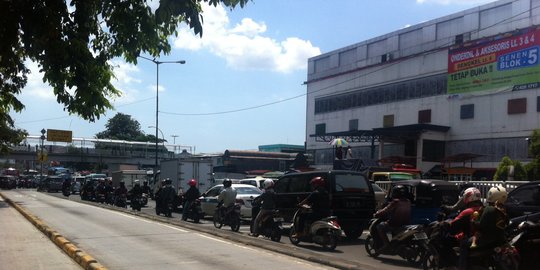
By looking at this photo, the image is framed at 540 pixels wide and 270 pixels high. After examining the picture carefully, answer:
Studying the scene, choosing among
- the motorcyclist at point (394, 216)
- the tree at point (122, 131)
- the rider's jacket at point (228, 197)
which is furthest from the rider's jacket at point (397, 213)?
the tree at point (122, 131)

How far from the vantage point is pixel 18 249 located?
11922mm

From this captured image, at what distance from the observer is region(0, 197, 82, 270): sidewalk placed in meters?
9.95

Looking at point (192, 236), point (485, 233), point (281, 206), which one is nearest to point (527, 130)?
point (281, 206)

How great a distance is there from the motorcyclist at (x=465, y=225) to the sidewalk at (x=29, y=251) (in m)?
6.53

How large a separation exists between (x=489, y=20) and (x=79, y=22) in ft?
161

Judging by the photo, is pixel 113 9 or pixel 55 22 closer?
pixel 55 22

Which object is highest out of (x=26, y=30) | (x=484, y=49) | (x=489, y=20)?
(x=489, y=20)

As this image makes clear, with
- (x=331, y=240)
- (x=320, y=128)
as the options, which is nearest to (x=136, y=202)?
(x=331, y=240)

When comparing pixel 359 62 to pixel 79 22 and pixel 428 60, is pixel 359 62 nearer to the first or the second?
pixel 428 60

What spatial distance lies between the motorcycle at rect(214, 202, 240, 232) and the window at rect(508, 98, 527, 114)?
33525 mm

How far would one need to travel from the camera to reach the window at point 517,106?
140 feet

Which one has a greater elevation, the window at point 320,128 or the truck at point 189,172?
the window at point 320,128

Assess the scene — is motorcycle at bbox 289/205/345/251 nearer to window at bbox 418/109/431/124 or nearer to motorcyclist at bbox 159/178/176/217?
motorcyclist at bbox 159/178/176/217

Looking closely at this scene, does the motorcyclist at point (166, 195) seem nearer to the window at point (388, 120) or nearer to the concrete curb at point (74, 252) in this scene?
the concrete curb at point (74, 252)
